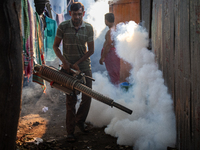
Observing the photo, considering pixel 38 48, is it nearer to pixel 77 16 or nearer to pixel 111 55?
pixel 77 16

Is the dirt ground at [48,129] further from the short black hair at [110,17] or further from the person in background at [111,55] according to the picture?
the short black hair at [110,17]

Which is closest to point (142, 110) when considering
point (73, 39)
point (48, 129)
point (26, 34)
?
point (73, 39)

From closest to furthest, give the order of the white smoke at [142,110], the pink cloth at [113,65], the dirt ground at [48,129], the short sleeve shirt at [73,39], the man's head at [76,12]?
1. the white smoke at [142,110]
2. the dirt ground at [48,129]
3. the man's head at [76,12]
4. the short sleeve shirt at [73,39]
5. the pink cloth at [113,65]

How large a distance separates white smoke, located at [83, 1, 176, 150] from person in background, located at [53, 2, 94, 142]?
0.68m

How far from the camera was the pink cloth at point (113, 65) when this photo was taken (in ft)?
19.7

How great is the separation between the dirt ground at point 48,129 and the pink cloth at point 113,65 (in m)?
1.73

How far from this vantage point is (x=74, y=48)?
3832 millimetres

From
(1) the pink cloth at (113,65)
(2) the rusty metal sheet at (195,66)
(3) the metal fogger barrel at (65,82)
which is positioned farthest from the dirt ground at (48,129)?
(1) the pink cloth at (113,65)

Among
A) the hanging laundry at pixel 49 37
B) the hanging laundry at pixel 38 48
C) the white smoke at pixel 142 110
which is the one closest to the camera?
the white smoke at pixel 142 110

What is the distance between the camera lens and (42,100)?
20.6 feet

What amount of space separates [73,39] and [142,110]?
1803 millimetres

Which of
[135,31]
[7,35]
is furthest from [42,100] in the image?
[7,35]

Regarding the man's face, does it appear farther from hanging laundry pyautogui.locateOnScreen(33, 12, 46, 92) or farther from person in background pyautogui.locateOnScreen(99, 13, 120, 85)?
person in background pyautogui.locateOnScreen(99, 13, 120, 85)

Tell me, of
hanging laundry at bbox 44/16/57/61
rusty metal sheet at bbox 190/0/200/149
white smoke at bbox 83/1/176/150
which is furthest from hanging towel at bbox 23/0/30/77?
rusty metal sheet at bbox 190/0/200/149
